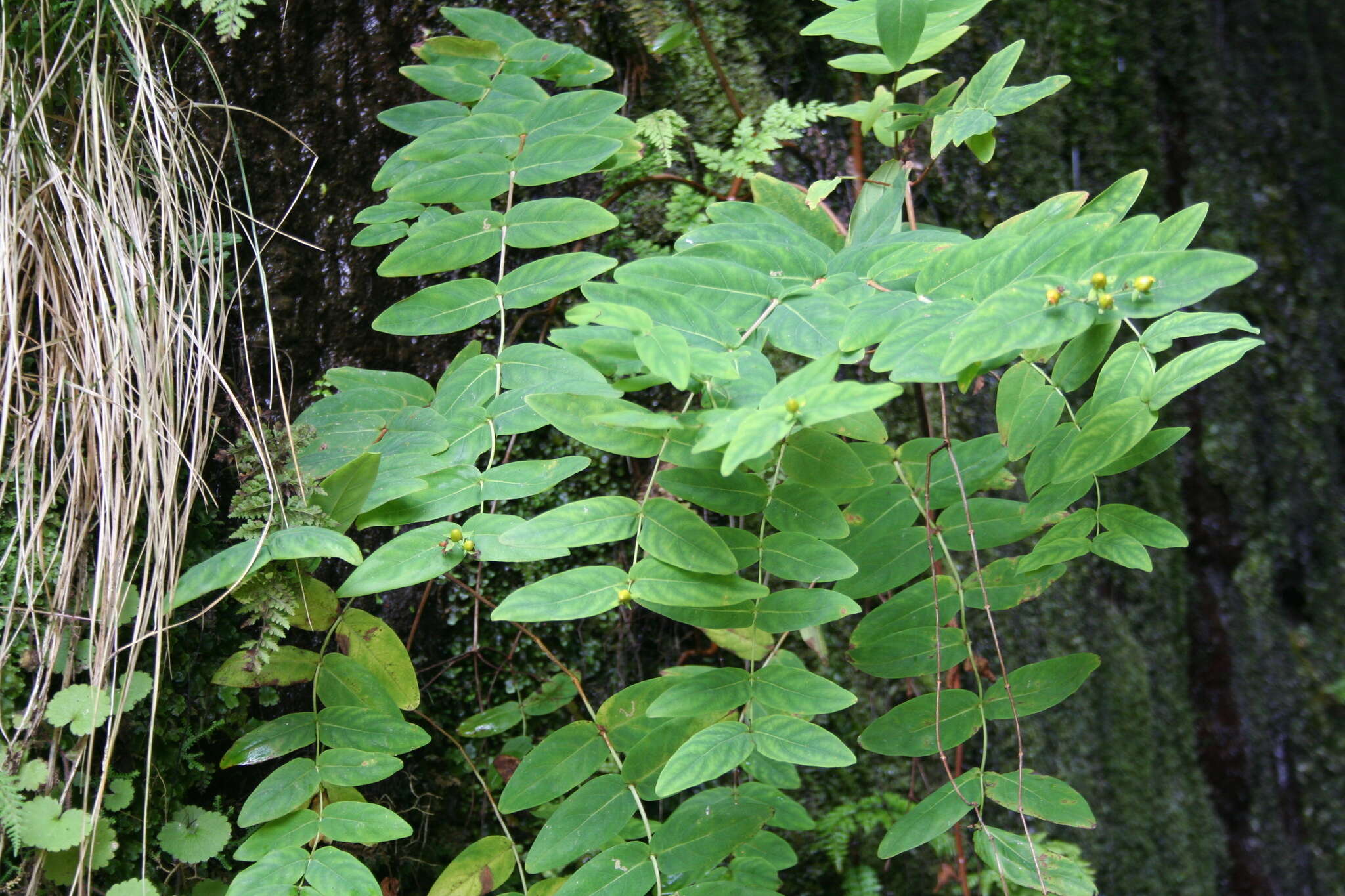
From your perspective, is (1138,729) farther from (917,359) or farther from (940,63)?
(917,359)

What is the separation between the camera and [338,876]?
0.92 metres

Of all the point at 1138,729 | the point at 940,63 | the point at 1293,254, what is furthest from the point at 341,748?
the point at 1293,254

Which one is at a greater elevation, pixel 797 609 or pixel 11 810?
pixel 797 609

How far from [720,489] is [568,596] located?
0.70 ft

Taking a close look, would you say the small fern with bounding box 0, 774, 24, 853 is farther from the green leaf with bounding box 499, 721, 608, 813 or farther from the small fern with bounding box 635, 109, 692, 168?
the small fern with bounding box 635, 109, 692, 168

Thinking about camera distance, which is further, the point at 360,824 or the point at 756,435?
the point at 360,824

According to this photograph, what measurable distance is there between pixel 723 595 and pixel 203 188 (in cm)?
93

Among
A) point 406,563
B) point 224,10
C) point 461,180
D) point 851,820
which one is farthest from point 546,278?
point 851,820

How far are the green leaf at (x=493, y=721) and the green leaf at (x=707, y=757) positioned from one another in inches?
16.8

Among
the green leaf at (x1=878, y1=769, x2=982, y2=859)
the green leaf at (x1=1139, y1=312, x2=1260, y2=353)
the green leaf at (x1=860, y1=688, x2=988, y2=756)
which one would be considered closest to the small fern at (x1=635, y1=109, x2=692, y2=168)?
the green leaf at (x1=1139, y1=312, x2=1260, y2=353)

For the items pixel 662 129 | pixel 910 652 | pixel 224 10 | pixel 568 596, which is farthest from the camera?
pixel 662 129

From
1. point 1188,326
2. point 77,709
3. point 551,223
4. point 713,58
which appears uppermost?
point 713,58

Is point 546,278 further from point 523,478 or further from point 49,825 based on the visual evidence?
point 49,825

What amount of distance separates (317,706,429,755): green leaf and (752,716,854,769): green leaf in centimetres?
39
